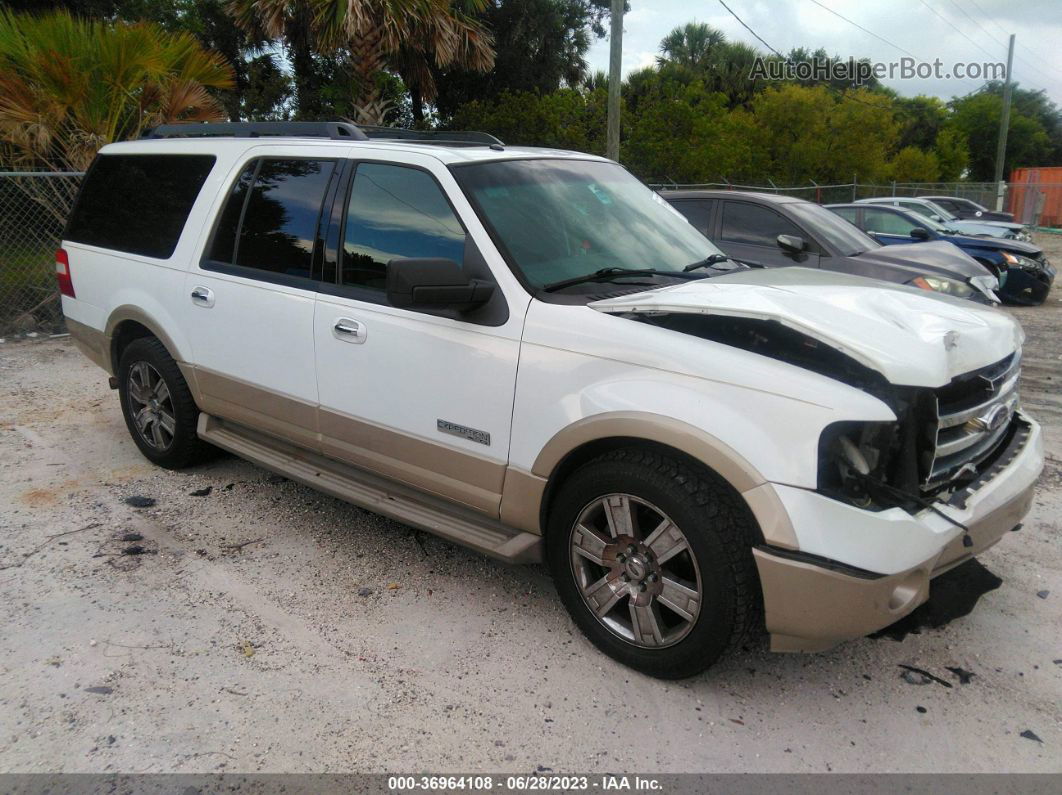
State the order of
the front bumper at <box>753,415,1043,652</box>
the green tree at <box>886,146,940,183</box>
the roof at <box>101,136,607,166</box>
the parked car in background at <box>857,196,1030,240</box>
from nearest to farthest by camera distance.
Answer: the front bumper at <box>753,415,1043,652</box>
the roof at <box>101,136,607,166</box>
the parked car in background at <box>857,196,1030,240</box>
the green tree at <box>886,146,940,183</box>

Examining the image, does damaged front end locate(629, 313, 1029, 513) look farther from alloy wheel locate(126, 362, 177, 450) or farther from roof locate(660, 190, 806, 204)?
roof locate(660, 190, 806, 204)

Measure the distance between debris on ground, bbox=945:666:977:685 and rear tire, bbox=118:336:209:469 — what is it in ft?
13.5

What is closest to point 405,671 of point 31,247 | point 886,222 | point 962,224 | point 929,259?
point 929,259

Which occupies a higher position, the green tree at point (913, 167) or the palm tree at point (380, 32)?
the palm tree at point (380, 32)

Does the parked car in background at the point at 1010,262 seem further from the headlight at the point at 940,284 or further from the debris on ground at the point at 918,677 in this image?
the debris on ground at the point at 918,677

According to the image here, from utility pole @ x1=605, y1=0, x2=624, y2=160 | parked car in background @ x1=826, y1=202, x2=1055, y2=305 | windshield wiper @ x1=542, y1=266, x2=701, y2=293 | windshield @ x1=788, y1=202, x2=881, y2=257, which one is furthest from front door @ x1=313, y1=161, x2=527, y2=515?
parked car in background @ x1=826, y1=202, x2=1055, y2=305

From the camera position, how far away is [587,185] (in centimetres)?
401

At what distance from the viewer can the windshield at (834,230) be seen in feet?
26.9

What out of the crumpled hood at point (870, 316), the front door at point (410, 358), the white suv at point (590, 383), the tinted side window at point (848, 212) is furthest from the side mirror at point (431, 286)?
the tinted side window at point (848, 212)

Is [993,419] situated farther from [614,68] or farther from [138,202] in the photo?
[614,68]

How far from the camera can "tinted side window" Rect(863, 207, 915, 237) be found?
42.2 feet

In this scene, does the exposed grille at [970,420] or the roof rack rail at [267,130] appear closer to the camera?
the exposed grille at [970,420]

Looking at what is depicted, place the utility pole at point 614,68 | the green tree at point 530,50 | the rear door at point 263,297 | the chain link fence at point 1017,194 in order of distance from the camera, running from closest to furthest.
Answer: the rear door at point 263,297 < the utility pole at point 614,68 < the green tree at point 530,50 < the chain link fence at point 1017,194

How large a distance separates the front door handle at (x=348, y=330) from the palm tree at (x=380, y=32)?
1130 centimetres
